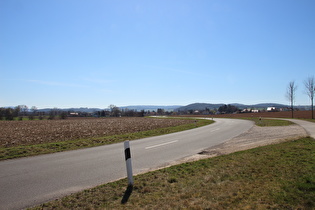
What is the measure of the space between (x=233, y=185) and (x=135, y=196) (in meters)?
2.12

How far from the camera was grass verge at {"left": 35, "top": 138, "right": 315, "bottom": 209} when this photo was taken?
3762 millimetres

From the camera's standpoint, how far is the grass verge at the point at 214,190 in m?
3.76

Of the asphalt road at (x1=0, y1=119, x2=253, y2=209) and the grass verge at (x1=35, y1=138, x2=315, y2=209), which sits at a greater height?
the grass verge at (x1=35, y1=138, x2=315, y2=209)

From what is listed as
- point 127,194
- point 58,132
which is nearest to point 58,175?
point 127,194

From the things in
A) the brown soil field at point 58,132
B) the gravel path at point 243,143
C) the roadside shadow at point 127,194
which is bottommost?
the brown soil field at point 58,132

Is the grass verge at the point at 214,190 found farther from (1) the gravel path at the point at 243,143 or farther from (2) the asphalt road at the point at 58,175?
(1) the gravel path at the point at 243,143

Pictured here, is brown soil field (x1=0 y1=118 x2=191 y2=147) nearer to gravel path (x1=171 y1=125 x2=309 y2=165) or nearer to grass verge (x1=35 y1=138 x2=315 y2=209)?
gravel path (x1=171 y1=125 x2=309 y2=165)

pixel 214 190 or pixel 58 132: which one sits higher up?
pixel 214 190

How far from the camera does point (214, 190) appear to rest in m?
4.41

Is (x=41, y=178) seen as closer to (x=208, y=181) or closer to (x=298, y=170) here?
(x=208, y=181)

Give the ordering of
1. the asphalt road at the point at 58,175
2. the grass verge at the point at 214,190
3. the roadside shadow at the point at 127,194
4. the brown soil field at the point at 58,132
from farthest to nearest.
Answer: the brown soil field at the point at 58,132 → the asphalt road at the point at 58,175 → the roadside shadow at the point at 127,194 → the grass verge at the point at 214,190

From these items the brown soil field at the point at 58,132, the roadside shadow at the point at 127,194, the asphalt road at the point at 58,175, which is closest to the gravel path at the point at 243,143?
the asphalt road at the point at 58,175

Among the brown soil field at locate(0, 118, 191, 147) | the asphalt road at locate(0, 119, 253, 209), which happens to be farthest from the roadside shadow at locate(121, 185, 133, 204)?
the brown soil field at locate(0, 118, 191, 147)

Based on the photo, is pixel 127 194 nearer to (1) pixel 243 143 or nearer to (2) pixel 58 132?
(1) pixel 243 143
